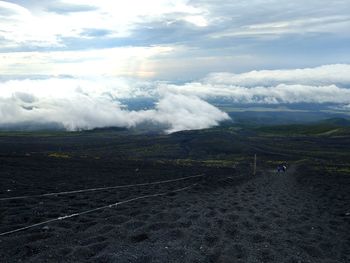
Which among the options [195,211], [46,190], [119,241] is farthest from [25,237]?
[46,190]

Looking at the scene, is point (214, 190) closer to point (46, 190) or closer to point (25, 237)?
point (46, 190)

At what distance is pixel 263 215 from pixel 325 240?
4240 mm

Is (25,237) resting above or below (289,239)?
above

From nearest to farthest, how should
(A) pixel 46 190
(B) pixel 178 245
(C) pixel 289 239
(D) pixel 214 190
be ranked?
(B) pixel 178 245 < (C) pixel 289 239 < (A) pixel 46 190 < (D) pixel 214 190

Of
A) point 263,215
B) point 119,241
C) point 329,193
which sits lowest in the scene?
point 329,193

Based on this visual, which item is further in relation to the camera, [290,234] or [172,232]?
[290,234]

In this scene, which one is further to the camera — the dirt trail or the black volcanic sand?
the dirt trail

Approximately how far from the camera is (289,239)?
44.7 ft

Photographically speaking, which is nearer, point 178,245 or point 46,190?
point 178,245

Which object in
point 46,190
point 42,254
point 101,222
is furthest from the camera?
point 46,190

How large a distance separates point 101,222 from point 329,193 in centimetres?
2203

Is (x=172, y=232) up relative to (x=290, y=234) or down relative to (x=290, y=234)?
up

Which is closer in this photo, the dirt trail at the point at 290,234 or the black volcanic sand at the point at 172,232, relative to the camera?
the black volcanic sand at the point at 172,232

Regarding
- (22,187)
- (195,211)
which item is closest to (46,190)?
(22,187)
